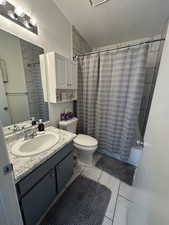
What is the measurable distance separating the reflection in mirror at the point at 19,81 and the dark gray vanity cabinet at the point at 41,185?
0.63 m

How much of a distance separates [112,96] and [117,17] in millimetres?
1229

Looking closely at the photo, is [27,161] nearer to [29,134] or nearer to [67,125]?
[29,134]

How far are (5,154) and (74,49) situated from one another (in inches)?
80.9

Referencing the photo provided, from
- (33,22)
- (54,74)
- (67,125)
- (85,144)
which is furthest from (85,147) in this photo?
(33,22)

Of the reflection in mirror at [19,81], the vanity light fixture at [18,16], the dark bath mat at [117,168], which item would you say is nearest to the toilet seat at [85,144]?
the dark bath mat at [117,168]

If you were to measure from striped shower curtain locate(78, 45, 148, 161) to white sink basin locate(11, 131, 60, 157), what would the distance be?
94 cm

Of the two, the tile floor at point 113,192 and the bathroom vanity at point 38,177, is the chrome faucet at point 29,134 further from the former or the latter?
the tile floor at point 113,192

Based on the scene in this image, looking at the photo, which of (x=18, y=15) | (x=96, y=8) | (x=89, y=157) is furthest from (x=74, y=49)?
(x=89, y=157)

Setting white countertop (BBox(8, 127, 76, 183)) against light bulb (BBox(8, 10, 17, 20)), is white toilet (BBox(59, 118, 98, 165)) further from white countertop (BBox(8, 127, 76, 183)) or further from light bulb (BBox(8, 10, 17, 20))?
light bulb (BBox(8, 10, 17, 20))

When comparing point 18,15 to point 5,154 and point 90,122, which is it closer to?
point 5,154

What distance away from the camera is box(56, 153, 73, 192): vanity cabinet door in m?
1.10

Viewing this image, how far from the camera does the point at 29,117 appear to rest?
4.13 ft

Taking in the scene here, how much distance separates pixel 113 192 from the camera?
1318 mm

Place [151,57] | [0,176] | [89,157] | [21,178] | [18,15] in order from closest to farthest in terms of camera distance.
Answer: [0,176] → [21,178] → [18,15] → [151,57] → [89,157]
